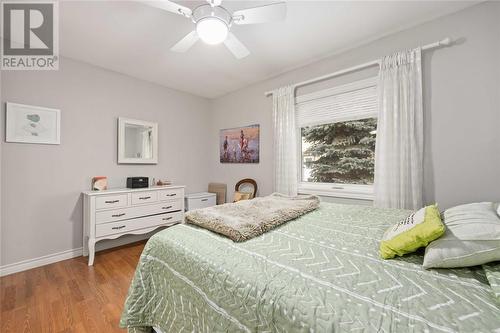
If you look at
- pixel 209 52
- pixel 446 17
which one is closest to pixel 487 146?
pixel 446 17

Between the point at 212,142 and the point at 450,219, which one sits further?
the point at 212,142

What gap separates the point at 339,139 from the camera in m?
2.83

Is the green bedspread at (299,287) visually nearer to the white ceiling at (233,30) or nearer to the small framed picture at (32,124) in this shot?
the white ceiling at (233,30)

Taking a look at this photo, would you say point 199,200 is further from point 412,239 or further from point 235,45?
point 412,239

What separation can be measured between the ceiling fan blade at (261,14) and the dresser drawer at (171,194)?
2359 mm

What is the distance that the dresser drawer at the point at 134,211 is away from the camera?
101 inches

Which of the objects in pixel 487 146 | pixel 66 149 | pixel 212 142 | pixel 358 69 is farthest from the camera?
pixel 212 142

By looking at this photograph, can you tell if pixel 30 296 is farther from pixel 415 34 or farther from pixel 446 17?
pixel 446 17

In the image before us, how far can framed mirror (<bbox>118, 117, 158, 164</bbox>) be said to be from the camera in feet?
10.2

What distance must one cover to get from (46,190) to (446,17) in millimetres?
4549

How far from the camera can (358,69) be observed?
2445 millimetres

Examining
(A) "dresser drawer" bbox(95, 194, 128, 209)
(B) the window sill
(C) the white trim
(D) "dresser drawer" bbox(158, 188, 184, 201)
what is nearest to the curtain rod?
(B) the window sill

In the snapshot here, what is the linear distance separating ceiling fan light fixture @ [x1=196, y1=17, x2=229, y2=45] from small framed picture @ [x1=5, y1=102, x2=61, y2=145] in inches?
86.0

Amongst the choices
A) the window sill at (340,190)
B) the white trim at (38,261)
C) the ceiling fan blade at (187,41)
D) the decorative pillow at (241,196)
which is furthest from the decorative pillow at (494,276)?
the white trim at (38,261)
